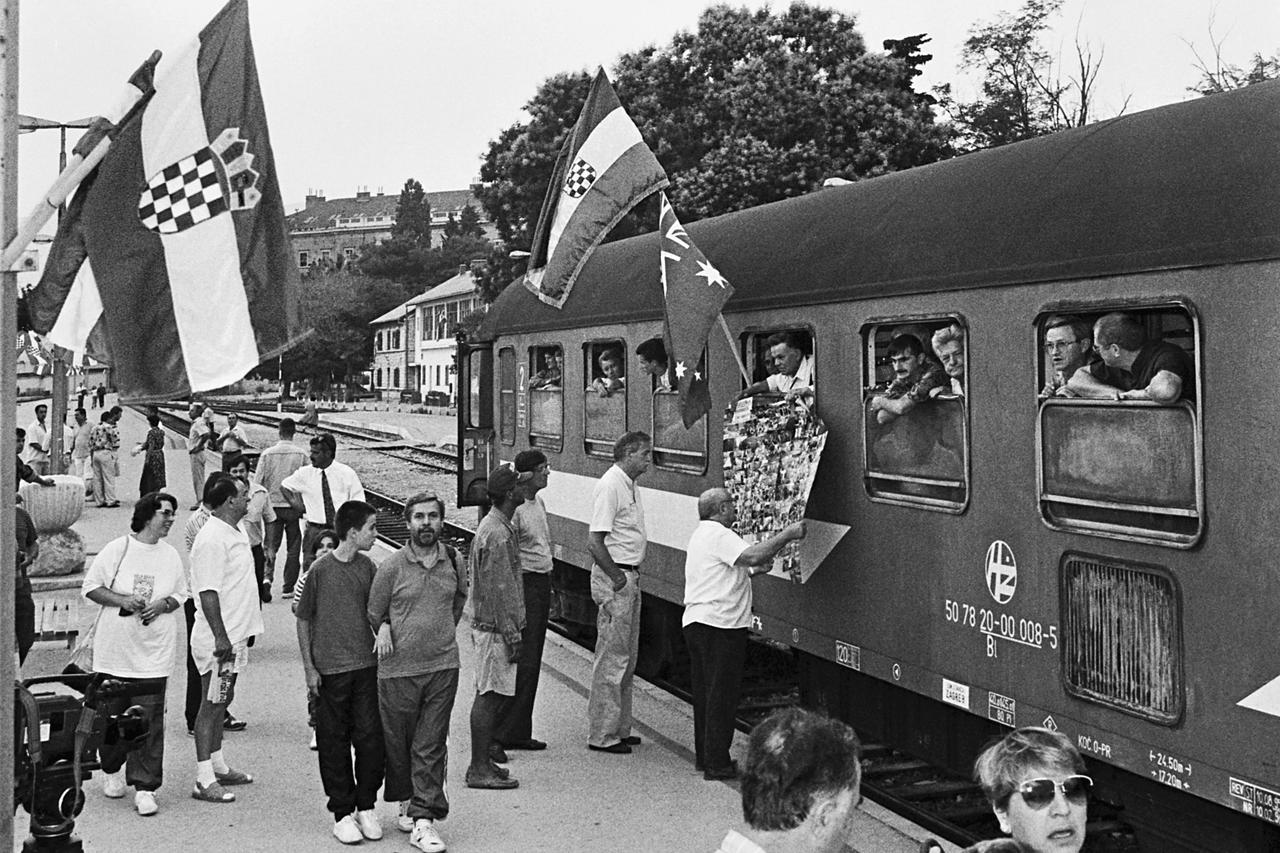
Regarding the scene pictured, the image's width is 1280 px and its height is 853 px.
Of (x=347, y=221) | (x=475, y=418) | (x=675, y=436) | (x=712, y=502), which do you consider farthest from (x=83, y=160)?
(x=347, y=221)

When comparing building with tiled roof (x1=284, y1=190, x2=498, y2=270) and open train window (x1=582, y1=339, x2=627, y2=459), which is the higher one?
building with tiled roof (x1=284, y1=190, x2=498, y2=270)

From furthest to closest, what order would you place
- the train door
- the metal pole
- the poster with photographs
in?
1. the train door
2. the poster with photographs
3. the metal pole

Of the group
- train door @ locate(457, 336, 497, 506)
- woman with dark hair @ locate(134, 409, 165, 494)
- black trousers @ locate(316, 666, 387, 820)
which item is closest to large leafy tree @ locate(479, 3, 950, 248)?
woman with dark hair @ locate(134, 409, 165, 494)

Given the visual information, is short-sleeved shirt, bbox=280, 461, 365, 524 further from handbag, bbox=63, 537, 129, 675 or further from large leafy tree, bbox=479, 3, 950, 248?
large leafy tree, bbox=479, 3, 950, 248

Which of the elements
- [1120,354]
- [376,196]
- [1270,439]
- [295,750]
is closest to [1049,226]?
[1120,354]

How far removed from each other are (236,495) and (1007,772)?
17.5ft

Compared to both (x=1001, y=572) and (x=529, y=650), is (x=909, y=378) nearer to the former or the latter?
(x=1001, y=572)

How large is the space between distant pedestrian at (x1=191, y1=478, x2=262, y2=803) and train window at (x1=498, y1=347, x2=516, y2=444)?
6.56m

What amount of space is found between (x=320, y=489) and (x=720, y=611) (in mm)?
4571

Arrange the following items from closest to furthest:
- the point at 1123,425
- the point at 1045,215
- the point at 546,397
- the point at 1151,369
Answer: the point at 1151,369 → the point at 1123,425 → the point at 1045,215 → the point at 546,397

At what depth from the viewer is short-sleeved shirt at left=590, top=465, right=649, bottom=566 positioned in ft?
28.9

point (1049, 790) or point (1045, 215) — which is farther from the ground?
point (1045, 215)

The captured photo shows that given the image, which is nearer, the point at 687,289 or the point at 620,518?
the point at 687,289

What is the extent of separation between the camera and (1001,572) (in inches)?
261
